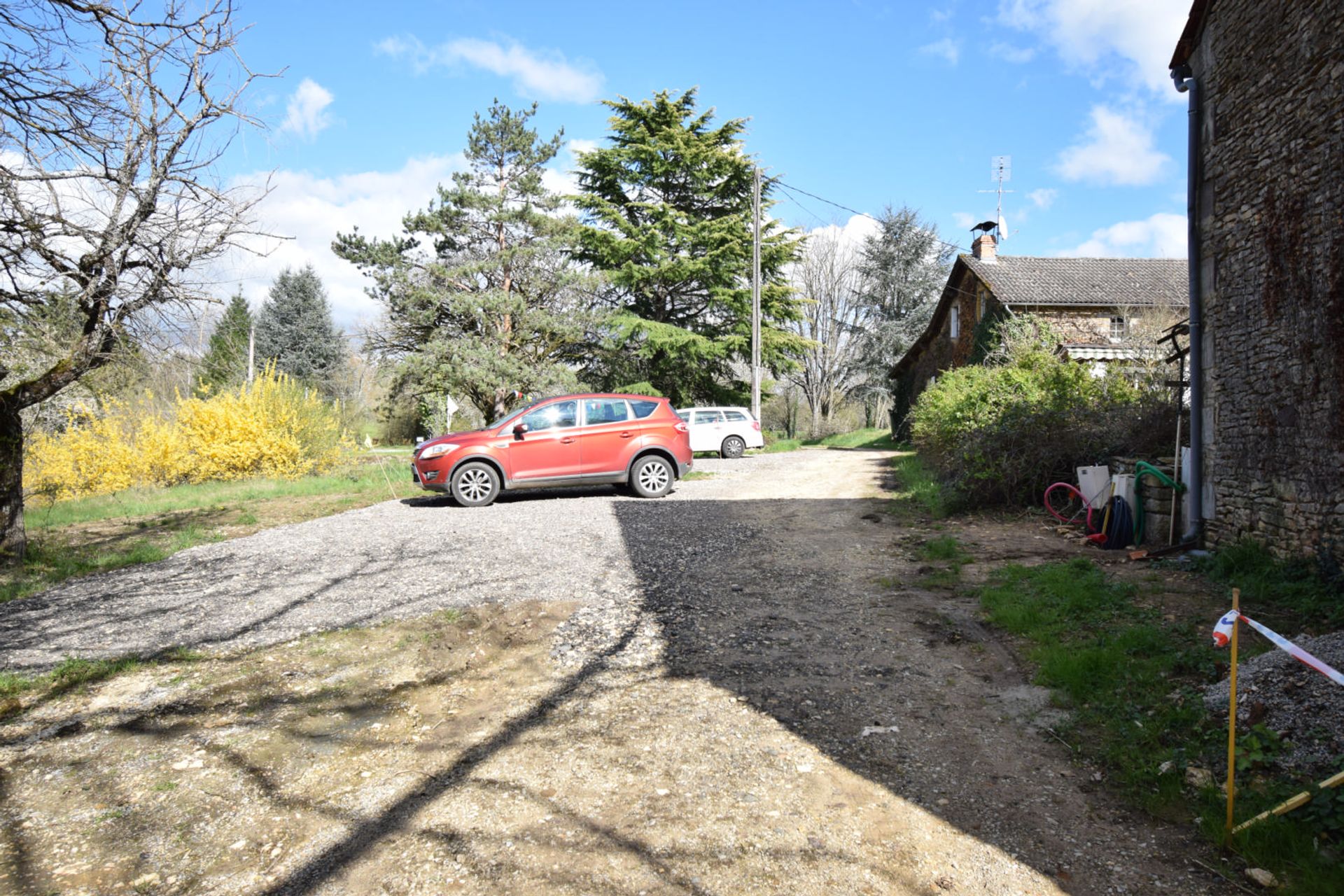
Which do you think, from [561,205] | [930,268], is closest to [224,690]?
[561,205]

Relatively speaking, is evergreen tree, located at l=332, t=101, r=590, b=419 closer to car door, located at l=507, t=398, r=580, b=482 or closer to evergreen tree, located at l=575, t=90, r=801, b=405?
evergreen tree, located at l=575, t=90, r=801, b=405

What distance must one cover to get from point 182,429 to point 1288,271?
18100 millimetres

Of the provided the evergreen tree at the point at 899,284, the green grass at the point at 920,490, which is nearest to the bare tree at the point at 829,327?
the evergreen tree at the point at 899,284

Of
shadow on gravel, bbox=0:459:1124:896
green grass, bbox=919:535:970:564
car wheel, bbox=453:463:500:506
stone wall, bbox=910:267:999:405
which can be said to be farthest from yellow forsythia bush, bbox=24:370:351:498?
stone wall, bbox=910:267:999:405

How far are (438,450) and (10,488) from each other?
5.16 metres

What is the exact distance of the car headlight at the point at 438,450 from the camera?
11859 mm

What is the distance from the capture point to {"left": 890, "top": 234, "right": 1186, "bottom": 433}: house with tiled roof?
24.4 m

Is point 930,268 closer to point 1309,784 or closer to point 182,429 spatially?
point 182,429

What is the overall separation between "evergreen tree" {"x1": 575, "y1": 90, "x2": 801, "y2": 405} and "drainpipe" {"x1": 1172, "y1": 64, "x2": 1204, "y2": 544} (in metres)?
21.2

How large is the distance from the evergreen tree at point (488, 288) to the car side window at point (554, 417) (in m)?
12.1

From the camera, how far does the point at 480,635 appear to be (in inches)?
217

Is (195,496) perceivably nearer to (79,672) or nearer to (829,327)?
(79,672)

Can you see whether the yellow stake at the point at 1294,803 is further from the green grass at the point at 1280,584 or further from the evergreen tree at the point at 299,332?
the evergreen tree at the point at 299,332

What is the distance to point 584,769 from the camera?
11.6ft
